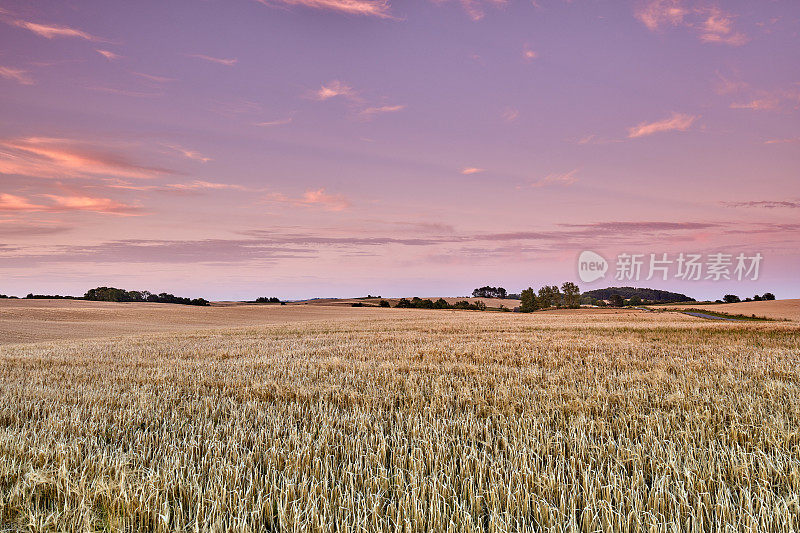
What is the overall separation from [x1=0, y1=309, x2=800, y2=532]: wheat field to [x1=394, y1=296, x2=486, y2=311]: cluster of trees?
94411 mm

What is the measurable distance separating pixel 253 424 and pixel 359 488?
2.73 m

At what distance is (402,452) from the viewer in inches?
193

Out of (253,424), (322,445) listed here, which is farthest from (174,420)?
(322,445)

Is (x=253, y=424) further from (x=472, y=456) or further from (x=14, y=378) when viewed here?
(x=14, y=378)

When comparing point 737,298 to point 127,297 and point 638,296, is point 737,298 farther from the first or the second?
point 127,297

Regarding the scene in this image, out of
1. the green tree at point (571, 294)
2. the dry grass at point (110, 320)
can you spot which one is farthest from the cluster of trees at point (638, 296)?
the dry grass at point (110, 320)

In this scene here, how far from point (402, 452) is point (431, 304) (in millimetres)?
104576

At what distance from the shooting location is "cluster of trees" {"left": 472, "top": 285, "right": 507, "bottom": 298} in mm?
153325

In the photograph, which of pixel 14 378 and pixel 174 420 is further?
pixel 14 378

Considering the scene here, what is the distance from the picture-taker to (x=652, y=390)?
27.2ft

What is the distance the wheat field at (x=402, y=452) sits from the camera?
352 centimetres

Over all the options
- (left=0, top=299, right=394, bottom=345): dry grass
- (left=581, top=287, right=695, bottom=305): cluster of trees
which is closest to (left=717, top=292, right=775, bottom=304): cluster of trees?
(left=581, top=287, right=695, bottom=305): cluster of trees

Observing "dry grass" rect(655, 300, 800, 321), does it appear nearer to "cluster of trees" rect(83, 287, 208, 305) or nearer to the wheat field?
the wheat field

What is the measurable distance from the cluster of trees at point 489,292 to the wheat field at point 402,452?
144m
